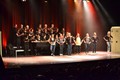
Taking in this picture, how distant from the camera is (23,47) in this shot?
52.0 feet

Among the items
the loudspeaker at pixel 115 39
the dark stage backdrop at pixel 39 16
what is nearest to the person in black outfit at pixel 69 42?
the dark stage backdrop at pixel 39 16

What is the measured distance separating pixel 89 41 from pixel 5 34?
5340mm

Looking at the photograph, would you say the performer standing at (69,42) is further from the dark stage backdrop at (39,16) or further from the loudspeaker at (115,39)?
the loudspeaker at (115,39)

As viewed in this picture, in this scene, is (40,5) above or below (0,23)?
above

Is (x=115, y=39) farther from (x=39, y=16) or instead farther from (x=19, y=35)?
(x=19, y=35)

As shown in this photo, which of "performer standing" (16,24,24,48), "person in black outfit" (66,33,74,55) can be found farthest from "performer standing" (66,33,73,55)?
"performer standing" (16,24,24,48)

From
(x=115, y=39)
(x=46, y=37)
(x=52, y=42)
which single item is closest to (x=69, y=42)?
(x=52, y=42)

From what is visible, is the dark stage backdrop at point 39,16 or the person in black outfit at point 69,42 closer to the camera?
the person in black outfit at point 69,42

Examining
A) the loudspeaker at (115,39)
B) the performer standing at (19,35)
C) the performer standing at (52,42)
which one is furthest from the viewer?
the loudspeaker at (115,39)

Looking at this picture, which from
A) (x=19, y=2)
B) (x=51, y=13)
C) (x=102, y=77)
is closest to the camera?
(x=102, y=77)

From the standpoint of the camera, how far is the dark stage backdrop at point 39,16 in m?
16.4

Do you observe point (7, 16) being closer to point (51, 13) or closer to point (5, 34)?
point (5, 34)

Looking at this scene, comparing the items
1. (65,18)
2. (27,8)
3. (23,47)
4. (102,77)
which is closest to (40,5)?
(27,8)

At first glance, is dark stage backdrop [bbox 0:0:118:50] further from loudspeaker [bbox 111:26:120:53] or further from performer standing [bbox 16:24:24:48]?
loudspeaker [bbox 111:26:120:53]
